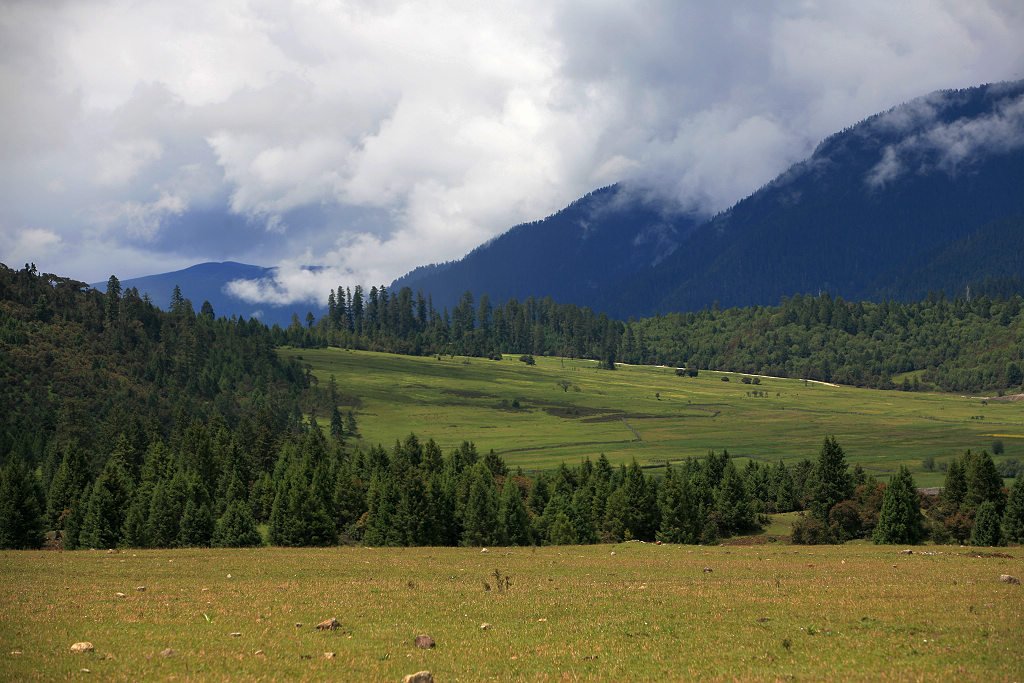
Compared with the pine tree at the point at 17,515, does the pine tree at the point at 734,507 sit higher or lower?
lower

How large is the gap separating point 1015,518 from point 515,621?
6911 centimetres

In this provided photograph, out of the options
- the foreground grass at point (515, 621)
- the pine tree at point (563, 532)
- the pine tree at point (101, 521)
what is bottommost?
the pine tree at point (563, 532)

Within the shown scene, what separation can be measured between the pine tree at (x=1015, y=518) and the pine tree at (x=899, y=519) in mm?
7759

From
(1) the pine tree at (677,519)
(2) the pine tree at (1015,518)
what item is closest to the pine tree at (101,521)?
(1) the pine tree at (677,519)

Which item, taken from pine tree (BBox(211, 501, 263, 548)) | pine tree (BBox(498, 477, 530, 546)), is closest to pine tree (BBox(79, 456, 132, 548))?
pine tree (BBox(211, 501, 263, 548))

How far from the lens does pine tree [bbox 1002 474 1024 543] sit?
76.8 m

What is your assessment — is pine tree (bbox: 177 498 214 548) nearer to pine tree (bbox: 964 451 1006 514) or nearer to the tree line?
the tree line

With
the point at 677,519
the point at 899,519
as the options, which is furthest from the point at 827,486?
the point at 677,519

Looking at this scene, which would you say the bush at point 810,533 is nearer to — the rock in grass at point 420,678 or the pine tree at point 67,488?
the rock in grass at point 420,678

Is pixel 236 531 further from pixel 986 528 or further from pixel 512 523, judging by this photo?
pixel 986 528

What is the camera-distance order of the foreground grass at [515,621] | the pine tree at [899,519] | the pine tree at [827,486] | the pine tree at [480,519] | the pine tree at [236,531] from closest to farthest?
1. the foreground grass at [515,621]
2. the pine tree at [899,519]
3. the pine tree at [236,531]
4. the pine tree at [480,519]
5. the pine tree at [827,486]

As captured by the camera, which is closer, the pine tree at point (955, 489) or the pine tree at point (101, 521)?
the pine tree at point (101, 521)

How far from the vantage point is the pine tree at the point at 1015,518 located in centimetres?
7681

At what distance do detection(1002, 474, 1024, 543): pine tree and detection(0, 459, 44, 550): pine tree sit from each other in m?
98.9
